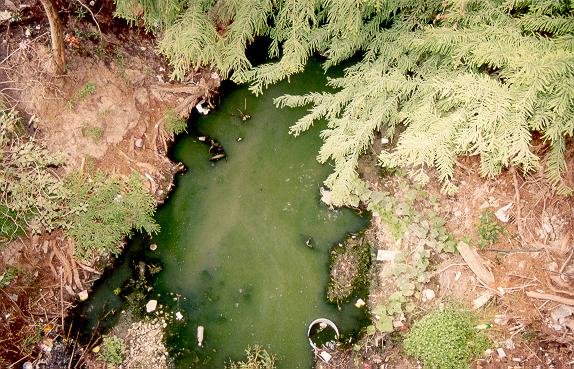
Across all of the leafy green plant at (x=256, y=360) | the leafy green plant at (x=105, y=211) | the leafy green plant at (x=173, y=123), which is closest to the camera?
the leafy green plant at (x=256, y=360)

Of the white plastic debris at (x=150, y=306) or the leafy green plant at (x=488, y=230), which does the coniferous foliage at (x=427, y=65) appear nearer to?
the leafy green plant at (x=488, y=230)

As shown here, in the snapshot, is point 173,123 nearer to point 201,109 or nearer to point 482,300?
point 201,109

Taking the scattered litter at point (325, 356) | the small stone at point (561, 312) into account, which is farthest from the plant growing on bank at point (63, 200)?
the small stone at point (561, 312)

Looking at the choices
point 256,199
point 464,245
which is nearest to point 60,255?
point 256,199

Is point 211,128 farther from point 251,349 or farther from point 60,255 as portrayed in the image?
point 251,349

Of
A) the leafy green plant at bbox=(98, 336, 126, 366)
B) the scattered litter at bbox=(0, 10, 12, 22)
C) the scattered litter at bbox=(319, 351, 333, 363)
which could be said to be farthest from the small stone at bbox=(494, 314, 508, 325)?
the scattered litter at bbox=(0, 10, 12, 22)

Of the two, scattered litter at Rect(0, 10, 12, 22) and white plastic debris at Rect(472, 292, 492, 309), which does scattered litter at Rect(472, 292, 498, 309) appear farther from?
scattered litter at Rect(0, 10, 12, 22)

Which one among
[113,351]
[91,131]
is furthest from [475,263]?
[91,131]
